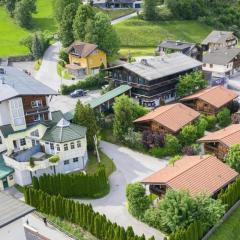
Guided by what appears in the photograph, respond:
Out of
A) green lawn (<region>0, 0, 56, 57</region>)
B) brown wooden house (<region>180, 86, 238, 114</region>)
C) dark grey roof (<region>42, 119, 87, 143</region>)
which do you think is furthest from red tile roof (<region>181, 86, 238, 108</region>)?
green lawn (<region>0, 0, 56, 57</region>)

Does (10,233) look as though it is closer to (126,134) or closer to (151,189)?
(151,189)

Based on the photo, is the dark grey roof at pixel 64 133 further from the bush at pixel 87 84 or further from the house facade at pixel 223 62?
the house facade at pixel 223 62

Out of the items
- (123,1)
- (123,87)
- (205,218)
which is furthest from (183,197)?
(123,1)

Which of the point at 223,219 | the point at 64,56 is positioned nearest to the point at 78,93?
the point at 64,56

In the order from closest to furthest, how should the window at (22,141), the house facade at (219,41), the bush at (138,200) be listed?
the bush at (138,200)
the window at (22,141)
the house facade at (219,41)

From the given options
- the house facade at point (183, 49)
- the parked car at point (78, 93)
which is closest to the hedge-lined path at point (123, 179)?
the parked car at point (78, 93)
